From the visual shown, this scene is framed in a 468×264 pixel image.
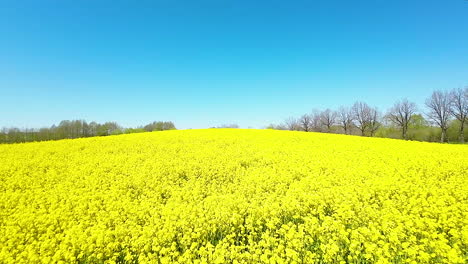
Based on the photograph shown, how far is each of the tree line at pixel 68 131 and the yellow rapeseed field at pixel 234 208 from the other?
2420 cm

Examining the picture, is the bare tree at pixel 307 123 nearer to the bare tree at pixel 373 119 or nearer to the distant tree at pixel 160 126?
the bare tree at pixel 373 119

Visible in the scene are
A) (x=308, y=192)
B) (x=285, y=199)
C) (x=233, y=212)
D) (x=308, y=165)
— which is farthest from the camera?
(x=308, y=165)

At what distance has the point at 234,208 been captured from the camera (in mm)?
7617

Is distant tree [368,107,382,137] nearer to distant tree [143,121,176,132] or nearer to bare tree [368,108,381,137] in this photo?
bare tree [368,108,381,137]

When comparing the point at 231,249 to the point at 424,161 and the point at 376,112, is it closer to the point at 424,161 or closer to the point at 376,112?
the point at 424,161

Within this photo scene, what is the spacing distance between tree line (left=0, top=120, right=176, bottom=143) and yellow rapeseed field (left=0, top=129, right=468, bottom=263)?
24204 mm

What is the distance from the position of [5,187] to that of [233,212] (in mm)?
9519

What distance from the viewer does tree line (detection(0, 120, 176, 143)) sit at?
33219mm

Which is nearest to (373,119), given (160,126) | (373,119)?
(373,119)

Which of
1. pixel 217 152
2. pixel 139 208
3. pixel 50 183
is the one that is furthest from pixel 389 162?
pixel 50 183

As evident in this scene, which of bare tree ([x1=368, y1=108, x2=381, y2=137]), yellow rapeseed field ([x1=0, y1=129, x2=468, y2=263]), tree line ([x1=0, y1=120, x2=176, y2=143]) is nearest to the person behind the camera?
yellow rapeseed field ([x1=0, y1=129, x2=468, y2=263])

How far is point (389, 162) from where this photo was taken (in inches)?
510

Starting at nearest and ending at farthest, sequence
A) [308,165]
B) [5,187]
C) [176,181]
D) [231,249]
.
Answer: [231,249], [5,187], [176,181], [308,165]

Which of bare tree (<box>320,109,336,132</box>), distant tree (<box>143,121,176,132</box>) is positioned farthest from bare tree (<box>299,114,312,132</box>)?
distant tree (<box>143,121,176,132</box>)
